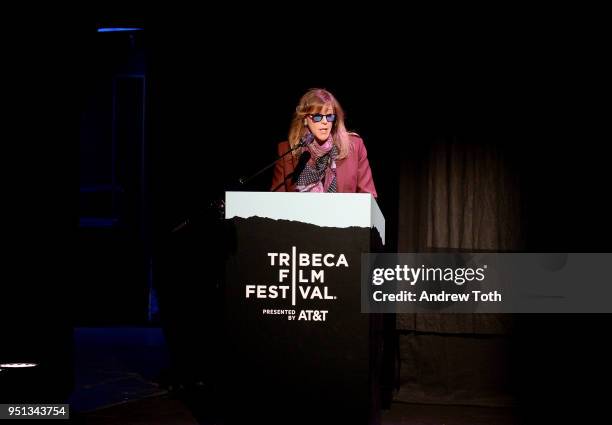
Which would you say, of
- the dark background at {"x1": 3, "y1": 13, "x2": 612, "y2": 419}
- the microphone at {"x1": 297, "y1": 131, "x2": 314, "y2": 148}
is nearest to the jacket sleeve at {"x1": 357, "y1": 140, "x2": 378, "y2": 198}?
the microphone at {"x1": 297, "y1": 131, "x2": 314, "y2": 148}

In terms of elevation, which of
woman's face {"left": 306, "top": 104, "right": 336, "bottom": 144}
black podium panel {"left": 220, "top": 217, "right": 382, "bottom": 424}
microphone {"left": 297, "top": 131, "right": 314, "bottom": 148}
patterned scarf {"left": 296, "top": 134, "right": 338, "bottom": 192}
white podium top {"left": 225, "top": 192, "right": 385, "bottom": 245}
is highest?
woman's face {"left": 306, "top": 104, "right": 336, "bottom": 144}

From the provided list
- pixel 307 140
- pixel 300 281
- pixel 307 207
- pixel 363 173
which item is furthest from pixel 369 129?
pixel 300 281

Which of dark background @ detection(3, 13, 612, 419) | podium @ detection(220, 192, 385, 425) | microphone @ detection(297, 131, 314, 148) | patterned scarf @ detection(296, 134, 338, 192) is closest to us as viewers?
podium @ detection(220, 192, 385, 425)

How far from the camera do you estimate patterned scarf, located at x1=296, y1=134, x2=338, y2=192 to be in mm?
3457

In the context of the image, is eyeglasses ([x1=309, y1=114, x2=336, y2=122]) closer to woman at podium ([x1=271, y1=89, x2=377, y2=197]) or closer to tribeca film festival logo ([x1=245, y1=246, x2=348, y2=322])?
woman at podium ([x1=271, y1=89, x2=377, y2=197])

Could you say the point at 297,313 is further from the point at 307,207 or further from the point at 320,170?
the point at 320,170

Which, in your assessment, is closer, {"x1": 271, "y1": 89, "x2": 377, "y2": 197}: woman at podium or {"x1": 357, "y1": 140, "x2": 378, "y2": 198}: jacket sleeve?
{"x1": 271, "y1": 89, "x2": 377, "y2": 197}: woman at podium

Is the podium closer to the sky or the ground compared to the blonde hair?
closer to the ground

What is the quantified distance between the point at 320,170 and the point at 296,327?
3.06 ft

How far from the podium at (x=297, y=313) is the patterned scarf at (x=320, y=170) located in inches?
22.3

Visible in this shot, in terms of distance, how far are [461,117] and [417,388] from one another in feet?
5.84

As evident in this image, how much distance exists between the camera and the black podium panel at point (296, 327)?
284 cm

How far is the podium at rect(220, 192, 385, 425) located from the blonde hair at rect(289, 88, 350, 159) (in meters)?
0.72

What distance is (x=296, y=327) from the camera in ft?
9.39
